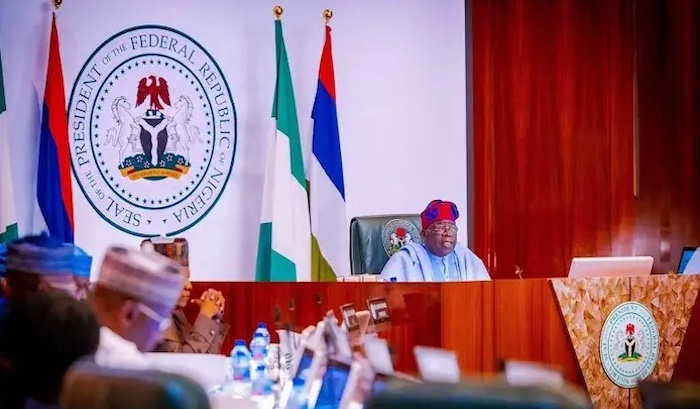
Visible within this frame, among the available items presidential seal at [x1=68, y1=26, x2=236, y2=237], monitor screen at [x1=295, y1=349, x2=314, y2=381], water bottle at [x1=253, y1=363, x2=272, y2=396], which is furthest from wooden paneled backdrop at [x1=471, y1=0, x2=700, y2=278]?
monitor screen at [x1=295, y1=349, x2=314, y2=381]

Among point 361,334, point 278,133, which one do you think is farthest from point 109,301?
point 278,133

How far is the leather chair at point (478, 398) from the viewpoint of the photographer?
1063 mm

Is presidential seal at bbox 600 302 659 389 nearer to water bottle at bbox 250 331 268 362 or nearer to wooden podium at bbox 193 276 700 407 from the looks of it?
wooden podium at bbox 193 276 700 407

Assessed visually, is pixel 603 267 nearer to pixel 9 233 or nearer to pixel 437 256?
pixel 437 256

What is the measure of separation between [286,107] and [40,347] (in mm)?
4303

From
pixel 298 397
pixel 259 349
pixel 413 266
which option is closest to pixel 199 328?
pixel 259 349

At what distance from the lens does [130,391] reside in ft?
4.02

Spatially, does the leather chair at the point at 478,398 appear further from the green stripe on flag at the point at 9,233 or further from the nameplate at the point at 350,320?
the green stripe on flag at the point at 9,233

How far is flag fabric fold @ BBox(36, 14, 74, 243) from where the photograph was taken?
5.53 meters

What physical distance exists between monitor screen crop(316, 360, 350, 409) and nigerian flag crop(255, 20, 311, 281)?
335 centimetres

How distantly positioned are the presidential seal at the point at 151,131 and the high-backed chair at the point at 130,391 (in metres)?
4.68

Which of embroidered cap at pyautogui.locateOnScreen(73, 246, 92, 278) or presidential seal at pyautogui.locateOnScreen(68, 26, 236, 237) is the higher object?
presidential seal at pyautogui.locateOnScreen(68, 26, 236, 237)

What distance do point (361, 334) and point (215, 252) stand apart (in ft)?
9.56

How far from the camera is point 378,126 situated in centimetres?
627
